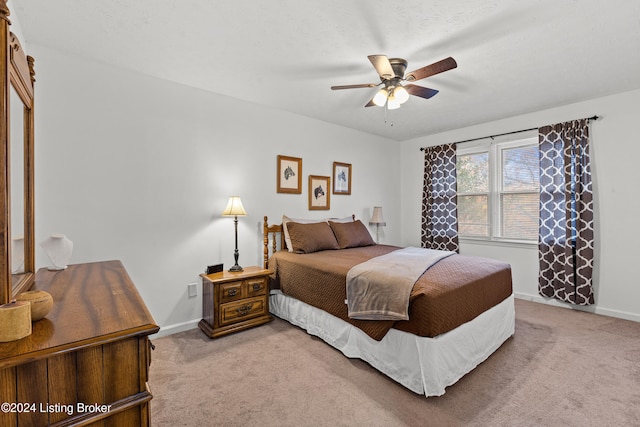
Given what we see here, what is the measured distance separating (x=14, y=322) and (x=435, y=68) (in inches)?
99.9

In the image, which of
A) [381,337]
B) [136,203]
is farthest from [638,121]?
[136,203]

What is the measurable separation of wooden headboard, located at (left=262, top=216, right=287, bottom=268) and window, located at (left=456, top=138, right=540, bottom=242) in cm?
283

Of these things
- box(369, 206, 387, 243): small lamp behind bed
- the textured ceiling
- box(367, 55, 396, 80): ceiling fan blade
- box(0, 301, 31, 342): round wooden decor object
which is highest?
the textured ceiling

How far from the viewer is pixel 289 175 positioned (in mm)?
3803

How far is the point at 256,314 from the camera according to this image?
303 cm

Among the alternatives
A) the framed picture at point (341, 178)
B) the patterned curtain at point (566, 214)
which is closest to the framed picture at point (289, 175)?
the framed picture at point (341, 178)

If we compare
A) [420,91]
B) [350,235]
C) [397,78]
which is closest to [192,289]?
[350,235]

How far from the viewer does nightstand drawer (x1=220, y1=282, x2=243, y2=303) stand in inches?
110

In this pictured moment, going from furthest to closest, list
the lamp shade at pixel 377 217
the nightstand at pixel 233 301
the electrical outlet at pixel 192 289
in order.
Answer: the lamp shade at pixel 377 217 → the electrical outlet at pixel 192 289 → the nightstand at pixel 233 301

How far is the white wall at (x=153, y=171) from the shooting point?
7.74 ft

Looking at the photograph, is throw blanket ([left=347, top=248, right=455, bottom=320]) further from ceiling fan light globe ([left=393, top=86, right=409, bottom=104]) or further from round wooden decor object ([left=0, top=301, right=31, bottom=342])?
round wooden decor object ([left=0, top=301, right=31, bottom=342])

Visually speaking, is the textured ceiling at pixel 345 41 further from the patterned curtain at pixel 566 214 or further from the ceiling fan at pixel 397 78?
the patterned curtain at pixel 566 214

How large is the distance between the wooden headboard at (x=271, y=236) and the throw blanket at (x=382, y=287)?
1.39 m

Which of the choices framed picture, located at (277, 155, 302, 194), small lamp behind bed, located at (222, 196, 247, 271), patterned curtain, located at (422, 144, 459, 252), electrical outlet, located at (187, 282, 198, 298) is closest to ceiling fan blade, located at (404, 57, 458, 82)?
framed picture, located at (277, 155, 302, 194)
